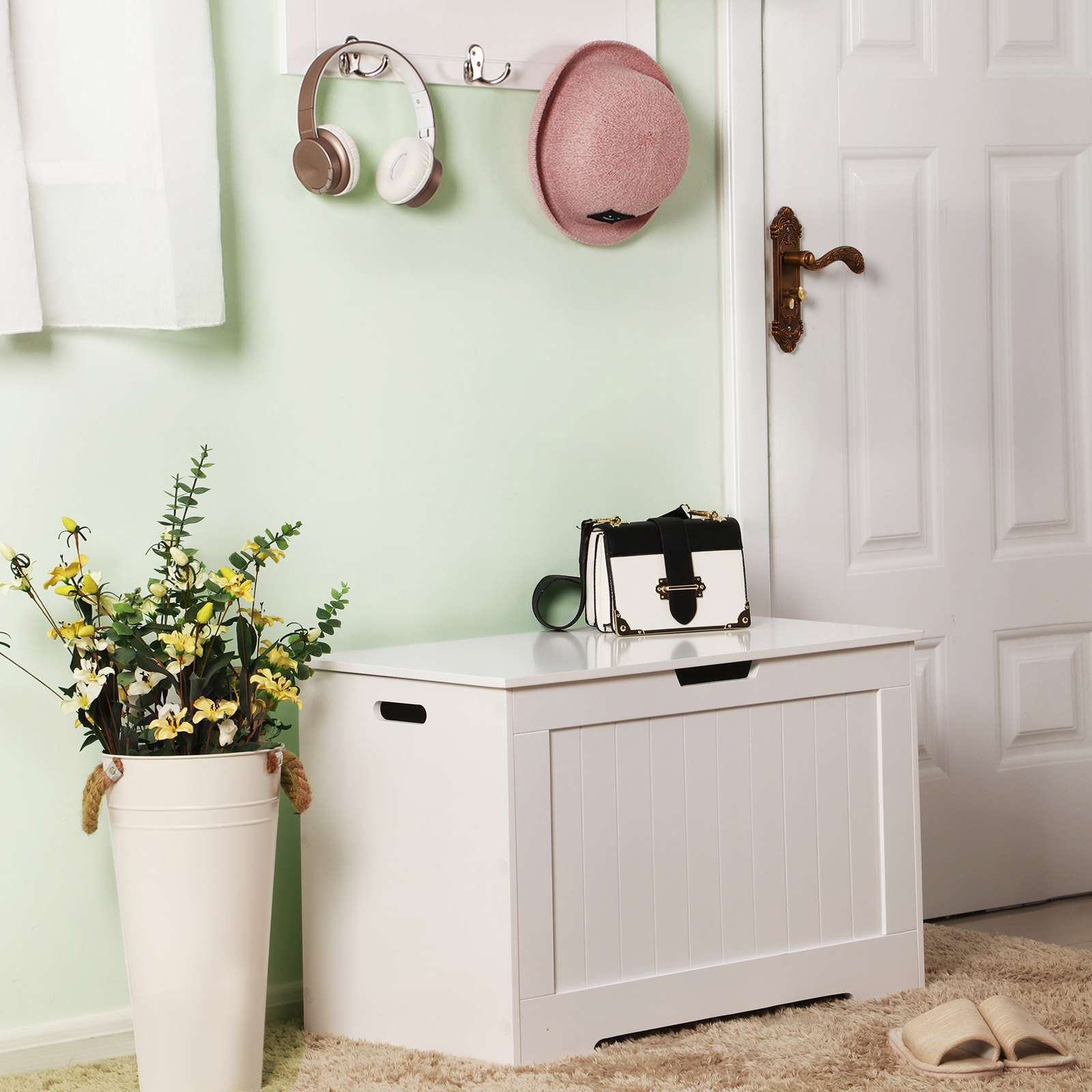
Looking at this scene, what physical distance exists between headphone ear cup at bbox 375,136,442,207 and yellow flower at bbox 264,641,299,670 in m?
0.67

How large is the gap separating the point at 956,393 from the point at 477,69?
Answer: 3.25 ft

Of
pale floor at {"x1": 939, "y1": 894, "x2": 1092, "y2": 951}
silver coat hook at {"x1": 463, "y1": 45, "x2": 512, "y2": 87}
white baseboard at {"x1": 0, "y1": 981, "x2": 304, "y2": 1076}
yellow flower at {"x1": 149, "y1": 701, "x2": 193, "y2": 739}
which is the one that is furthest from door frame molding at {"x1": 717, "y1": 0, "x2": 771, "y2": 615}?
white baseboard at {"x1": 0, "y1": 981, "x2": 304, "y2": 1076}

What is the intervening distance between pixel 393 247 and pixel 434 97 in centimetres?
23

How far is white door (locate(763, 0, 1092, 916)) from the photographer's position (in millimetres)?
2266

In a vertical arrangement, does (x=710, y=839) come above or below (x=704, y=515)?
below

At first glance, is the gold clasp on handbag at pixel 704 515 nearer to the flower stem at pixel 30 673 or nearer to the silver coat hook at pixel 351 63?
the silver coat hook at pixel 351 63

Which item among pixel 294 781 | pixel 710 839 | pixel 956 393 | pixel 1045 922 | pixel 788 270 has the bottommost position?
pixel 1045 922

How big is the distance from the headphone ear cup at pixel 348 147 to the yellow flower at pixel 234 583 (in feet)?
1.90

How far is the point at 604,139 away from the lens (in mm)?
1954

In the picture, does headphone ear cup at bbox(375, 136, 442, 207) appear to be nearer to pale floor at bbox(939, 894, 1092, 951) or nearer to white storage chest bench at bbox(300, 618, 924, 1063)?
white storage chest bench at bbox(300, 618, 924, 1063)

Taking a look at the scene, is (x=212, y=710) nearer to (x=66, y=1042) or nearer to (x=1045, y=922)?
(x=66, y=1042)

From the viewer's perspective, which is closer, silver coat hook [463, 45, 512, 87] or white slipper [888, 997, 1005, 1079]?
white slipper [888, 997, 1005, 1079]

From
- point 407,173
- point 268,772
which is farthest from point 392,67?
point 268,772

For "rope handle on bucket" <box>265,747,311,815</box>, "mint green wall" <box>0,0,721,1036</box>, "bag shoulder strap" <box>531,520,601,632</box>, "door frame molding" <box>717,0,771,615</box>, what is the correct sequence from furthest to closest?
"door frame molding" <box>717,0,771,615</box>
"bag shoulder strap" <box>531,520,601,632</box>
"mint green wall" <box>0,0,721,1036</box>
"rope handle on bucket" <box>265,747,311,815</box>
